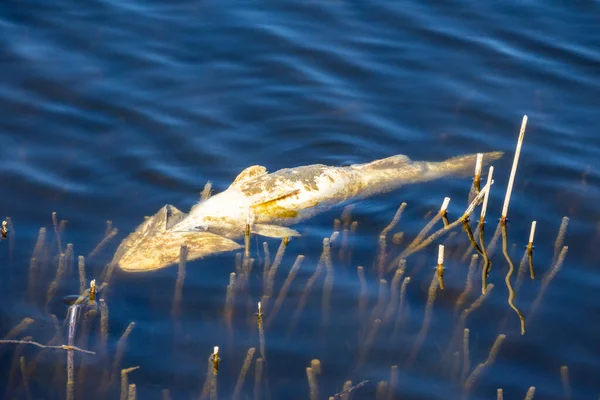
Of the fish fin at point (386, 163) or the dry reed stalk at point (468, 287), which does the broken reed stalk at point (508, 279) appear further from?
the fish fin at point (386, 163)

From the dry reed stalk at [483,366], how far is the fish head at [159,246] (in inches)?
89.0

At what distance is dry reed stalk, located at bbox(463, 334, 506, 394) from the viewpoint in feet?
→ 17.9

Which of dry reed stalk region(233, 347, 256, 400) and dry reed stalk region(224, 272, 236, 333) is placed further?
dry reed stalk region(224, 272, 236, 333)

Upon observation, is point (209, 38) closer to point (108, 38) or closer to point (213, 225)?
point (108, 38)

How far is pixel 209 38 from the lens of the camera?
33.8 ft

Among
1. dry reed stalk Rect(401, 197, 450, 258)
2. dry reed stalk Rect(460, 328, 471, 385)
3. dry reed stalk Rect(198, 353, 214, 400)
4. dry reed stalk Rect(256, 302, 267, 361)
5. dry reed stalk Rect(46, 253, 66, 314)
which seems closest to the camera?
dry reed stalk Rect(198, 353, 214, 400)

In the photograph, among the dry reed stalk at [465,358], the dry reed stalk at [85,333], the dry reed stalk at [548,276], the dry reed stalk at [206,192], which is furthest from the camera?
the dry reed stalk at [206,192]

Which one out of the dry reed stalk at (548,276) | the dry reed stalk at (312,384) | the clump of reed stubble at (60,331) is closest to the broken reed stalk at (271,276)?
the dry reed stalk at (312,384)

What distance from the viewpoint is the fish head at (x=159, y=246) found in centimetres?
648

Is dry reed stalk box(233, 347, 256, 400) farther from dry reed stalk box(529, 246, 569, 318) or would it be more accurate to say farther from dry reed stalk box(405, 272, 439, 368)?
dry reed stalk box(529, 246, 569, 318)

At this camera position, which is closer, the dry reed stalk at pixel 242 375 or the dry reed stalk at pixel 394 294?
the dry reed stalk at pixel 242 375

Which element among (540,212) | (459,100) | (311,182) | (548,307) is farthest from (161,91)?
(548,307)

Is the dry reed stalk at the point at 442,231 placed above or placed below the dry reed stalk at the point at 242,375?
above

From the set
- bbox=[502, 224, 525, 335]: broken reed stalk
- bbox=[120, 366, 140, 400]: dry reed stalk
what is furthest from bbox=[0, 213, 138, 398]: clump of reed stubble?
bbox=[502, 224, 525, 335]: broken reed stalk
